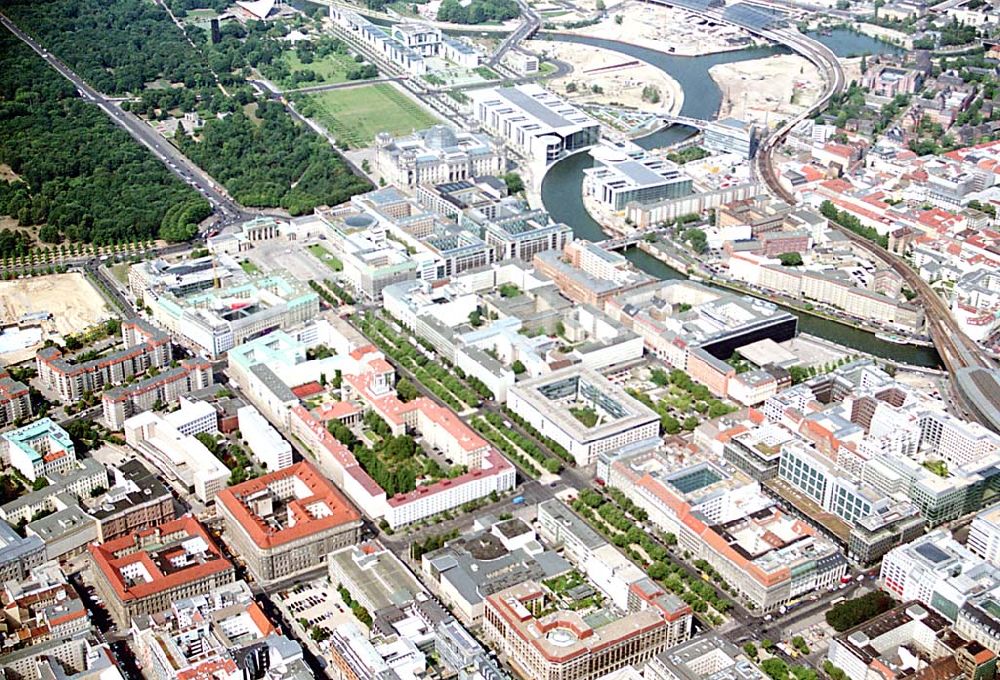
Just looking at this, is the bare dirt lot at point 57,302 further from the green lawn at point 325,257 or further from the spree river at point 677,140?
the spree river at point 677,140

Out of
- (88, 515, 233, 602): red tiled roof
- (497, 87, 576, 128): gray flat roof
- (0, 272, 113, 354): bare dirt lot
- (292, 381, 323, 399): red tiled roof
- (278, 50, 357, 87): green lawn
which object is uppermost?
(497, 87, 576, 128): gray flat roof

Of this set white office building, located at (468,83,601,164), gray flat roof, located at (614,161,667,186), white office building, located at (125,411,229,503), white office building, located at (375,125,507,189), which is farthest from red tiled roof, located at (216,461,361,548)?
white office building, located at (468,83,601,164)

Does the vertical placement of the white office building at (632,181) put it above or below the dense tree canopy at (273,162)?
above

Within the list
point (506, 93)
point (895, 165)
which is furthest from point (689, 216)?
point (506, 93)

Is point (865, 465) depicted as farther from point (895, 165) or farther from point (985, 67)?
point (985, 67)

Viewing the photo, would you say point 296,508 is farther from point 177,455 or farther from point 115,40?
point 115,40

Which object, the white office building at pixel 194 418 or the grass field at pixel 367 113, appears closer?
the white office building at pixel 194 418

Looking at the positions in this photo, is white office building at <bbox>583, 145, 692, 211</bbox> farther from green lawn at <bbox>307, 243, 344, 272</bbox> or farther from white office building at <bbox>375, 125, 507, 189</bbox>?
green lawn at <bbox>307, 243, 344, 272</bbox>

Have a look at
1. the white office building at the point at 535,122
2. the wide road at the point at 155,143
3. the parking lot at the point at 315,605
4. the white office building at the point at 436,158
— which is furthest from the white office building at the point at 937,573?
the white office building at the point at 535,122
